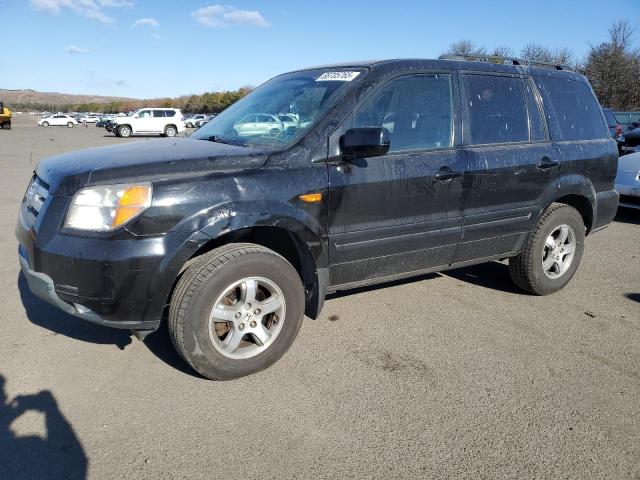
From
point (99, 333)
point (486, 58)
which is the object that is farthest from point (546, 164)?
point (99, 333)

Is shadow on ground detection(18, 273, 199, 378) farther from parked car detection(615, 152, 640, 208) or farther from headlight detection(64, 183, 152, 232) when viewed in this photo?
parked car detection(615, 152, 640, 208)

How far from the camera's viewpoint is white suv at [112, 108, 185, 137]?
34.8m

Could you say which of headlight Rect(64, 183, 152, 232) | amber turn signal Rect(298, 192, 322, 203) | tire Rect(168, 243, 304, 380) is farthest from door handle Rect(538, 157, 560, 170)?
headlight Rect(64, 183, 152, 232)

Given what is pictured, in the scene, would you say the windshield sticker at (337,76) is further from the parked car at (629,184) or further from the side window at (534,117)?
the parked car at (629,184)

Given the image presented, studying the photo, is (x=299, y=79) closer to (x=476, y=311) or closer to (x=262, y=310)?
(x=262, y=310)

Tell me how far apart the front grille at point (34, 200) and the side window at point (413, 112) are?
1945 mm

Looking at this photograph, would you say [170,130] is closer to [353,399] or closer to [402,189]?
[402,189]

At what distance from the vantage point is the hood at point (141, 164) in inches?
107

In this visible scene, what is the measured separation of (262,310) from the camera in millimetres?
3064

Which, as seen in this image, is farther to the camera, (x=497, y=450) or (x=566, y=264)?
(x=566, y=264)

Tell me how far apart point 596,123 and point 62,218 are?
4543 millimetres

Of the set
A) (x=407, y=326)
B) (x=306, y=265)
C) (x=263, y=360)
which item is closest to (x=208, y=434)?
(x=263, y=360)

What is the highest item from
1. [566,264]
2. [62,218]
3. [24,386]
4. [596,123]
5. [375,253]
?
[596,123]

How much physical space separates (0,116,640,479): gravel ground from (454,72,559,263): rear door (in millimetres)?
657
